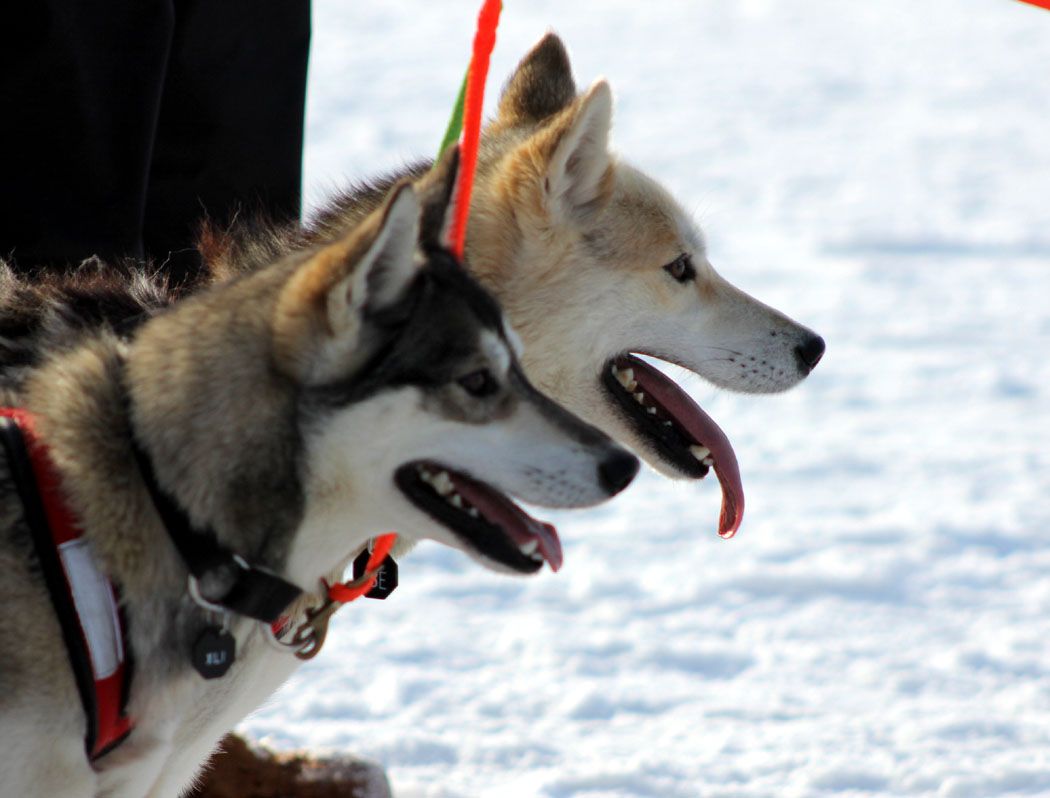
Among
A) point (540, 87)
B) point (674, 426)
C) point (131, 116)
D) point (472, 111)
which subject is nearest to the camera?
point (472, 111)

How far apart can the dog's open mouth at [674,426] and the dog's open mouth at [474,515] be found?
87cm

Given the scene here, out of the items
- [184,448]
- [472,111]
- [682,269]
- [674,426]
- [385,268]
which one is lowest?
[674,426]

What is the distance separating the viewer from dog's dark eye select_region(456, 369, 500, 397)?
2082 mm

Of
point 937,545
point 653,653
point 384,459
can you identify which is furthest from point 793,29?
point 384,459

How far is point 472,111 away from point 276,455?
66 cm

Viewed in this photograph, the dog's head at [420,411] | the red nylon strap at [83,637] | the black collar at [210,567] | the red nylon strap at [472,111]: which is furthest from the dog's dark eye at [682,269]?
the red nylon strap at [83,637]

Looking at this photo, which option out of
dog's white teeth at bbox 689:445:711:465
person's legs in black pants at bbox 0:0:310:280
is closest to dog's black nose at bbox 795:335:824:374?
dog's white teeth at bbox 689:445:711:465

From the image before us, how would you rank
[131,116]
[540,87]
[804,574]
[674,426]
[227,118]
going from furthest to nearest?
[804,574] → [227,118] → [540,87] → [131,116] → [674,426]

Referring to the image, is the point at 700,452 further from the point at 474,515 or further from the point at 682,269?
the point at 474,515

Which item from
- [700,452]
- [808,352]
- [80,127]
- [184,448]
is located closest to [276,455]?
[184,448]

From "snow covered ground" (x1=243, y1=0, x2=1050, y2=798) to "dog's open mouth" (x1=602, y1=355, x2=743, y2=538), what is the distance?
0.21 meters

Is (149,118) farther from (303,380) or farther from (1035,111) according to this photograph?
(1035,111)

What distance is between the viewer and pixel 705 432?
3.01 meters

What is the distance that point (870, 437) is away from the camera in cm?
572
